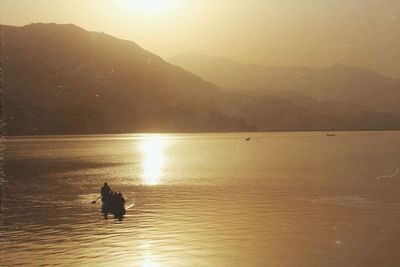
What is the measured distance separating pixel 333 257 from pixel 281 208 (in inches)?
881

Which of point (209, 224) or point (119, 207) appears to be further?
point (119, 207)

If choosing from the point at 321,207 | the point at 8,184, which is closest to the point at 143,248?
the point at 321,207

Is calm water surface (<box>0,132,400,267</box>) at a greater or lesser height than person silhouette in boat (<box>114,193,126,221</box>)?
lesser

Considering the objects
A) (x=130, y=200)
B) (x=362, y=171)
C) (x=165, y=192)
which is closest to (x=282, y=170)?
(x=362, y=171)

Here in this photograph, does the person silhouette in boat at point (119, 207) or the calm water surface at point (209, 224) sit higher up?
the person silhouette in boat at point (119, 207)

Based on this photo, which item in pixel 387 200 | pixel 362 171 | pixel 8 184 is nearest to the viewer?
pixel 387 200

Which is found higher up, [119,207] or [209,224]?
[119,207]

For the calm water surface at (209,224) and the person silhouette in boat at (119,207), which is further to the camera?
the person silhouette in boat at (119,207)

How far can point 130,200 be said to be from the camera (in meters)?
69.1

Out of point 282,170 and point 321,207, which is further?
point 282,170

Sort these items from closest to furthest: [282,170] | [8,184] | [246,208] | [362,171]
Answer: [246,208] < [8,184] < [362,171] < [282,170]

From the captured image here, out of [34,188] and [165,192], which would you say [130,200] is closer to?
[165,192]

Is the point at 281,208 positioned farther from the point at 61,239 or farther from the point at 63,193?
the point at 63,193

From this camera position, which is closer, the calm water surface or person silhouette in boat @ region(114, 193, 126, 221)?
the calm water surface
